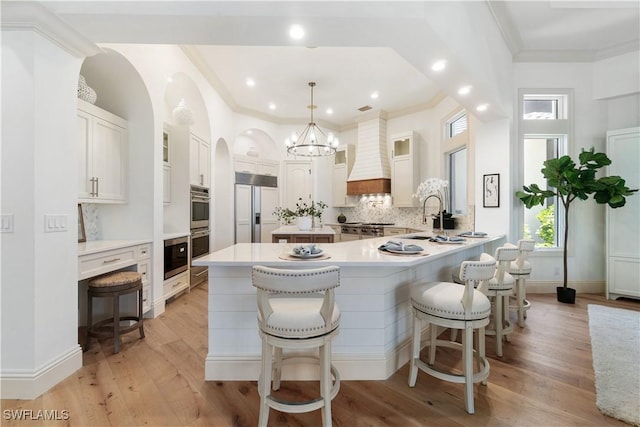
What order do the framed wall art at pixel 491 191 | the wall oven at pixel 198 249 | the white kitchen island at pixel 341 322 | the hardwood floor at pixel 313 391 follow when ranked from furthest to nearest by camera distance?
the wall oven at pixel 198 249 → the framed wall art at pixel 491 191 → the white kitchen island at pixel 341 322 → the hardwood floor at pixel 313 391

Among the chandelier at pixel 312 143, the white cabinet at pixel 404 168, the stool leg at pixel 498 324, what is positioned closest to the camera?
the stool leg at pixel 498 324

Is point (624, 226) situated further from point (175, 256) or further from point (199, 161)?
point (199, 161)

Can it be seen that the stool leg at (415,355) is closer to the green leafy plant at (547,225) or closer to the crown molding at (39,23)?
the crown molding at (39,23)

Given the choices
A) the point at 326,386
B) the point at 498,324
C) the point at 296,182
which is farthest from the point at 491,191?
the point at 296,182

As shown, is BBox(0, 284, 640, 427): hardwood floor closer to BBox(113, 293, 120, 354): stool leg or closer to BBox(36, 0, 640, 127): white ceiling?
BBox(113, 293, 120, 354): stool leg

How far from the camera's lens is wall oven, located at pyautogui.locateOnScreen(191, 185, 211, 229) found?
448cm

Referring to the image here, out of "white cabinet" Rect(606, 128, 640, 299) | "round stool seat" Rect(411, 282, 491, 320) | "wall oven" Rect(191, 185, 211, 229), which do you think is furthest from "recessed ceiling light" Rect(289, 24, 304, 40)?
"white cabinet" Rect(606, 128, 640, 299)

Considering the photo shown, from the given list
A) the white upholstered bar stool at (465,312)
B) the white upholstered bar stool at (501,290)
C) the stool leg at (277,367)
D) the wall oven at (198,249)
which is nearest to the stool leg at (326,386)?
the stool leg at (277,367)

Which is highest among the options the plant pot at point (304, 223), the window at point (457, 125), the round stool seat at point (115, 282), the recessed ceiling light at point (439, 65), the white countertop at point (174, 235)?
the window at point (457, 125)

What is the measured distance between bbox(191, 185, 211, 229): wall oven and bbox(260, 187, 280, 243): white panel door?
184 centimetres

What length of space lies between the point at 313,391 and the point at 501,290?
186cm

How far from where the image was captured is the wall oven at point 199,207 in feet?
14.7

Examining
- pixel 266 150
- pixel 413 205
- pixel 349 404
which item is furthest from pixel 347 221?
pixel 349 404

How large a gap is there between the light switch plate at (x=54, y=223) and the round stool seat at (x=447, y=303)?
8.66ft
